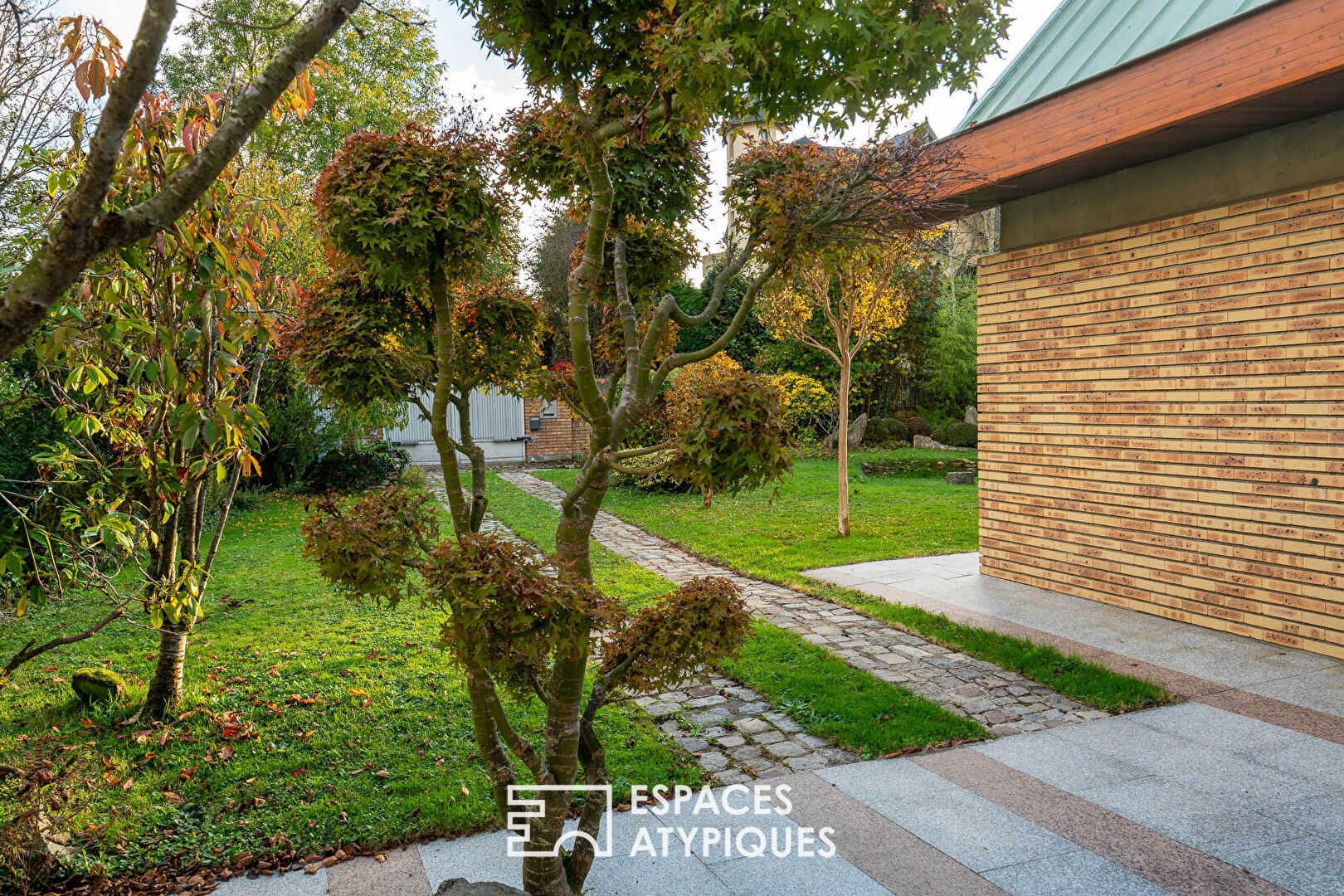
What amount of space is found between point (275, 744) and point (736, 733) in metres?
2.34

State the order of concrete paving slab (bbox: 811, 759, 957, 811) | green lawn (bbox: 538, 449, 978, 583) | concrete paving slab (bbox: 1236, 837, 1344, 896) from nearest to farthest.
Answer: concrete paving slab (bbox: 1236, 837, 1344, 896), concrete paving slab (bbox: 811, 759, 957, 811), green lawn (bbox: 538, 449, 978, 583)

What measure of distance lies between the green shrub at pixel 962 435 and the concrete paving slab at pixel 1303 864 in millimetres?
15036

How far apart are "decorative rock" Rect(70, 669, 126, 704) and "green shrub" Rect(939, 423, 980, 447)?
16.0 metres

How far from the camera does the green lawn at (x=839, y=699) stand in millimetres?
4195

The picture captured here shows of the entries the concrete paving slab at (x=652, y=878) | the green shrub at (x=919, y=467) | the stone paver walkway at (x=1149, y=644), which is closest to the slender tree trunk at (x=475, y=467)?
the concrete paving slab at (x=652, y=878)

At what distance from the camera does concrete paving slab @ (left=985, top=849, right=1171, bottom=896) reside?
111 inches

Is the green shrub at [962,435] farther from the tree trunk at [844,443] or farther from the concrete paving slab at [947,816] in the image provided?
the concrete paving slab at [947,816]

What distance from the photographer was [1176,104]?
16.1 ft

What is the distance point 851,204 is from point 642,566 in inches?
235

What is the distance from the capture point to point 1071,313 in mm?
6723

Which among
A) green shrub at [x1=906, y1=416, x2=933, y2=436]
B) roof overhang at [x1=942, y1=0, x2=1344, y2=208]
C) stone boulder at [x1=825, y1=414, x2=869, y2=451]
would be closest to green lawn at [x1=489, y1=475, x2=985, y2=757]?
roof overhang at [x1=942, y1=0, x2=1344, y2=208]

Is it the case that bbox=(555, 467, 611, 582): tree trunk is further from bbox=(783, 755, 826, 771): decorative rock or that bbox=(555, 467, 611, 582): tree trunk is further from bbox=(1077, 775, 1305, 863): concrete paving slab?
bbox=(1077, 775, 1305, 863): concrete paving slab

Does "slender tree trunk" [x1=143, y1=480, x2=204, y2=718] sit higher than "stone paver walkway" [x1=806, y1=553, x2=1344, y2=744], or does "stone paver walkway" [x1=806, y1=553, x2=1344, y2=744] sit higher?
"slender tree trunk" [x1=143, y1=480, x2=204, y2=718]

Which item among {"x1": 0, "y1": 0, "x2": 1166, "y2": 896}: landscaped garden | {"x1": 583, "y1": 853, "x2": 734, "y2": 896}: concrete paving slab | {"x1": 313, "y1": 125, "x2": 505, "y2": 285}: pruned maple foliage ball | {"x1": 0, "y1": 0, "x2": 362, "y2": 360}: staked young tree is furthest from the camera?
{"x1": 583, "y1": 853, "x2": 734, "y2": 896}: concrete paving slab
